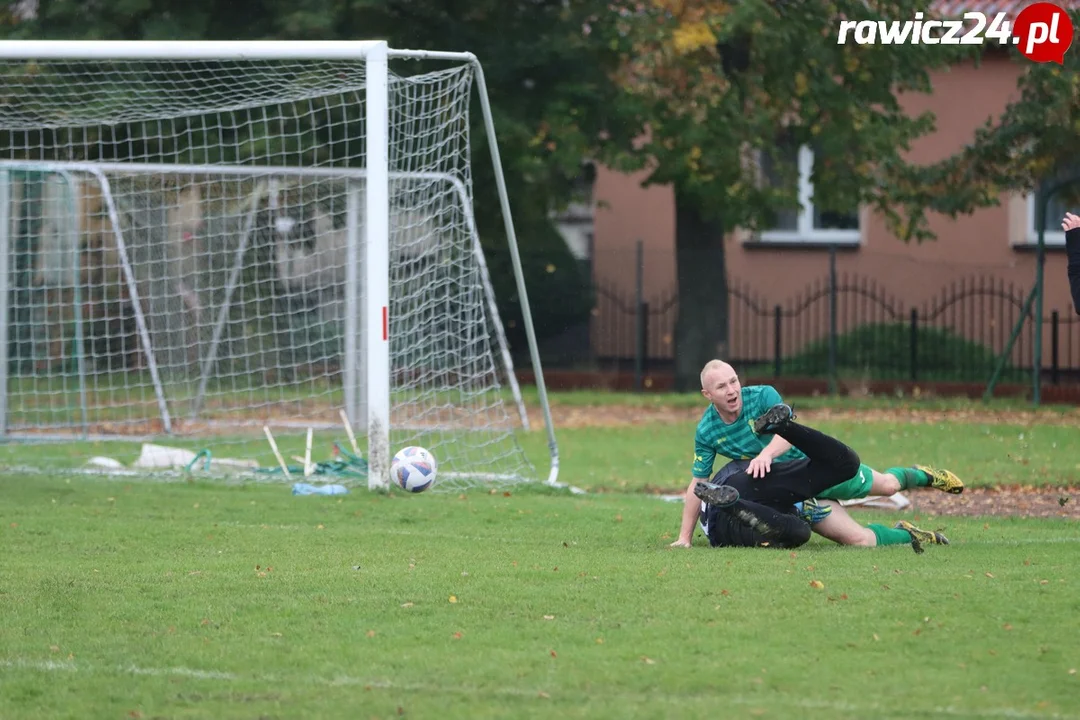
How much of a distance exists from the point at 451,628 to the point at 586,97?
1441 cm

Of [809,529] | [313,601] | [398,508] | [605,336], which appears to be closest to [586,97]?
[605,336]

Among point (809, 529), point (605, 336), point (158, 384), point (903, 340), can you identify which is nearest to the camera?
point (809, 529)

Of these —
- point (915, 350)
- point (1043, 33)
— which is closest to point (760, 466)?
point (1043, 33)

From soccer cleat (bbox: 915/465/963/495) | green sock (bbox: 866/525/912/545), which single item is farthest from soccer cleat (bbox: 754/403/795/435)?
soccer cleat (bbox: 915/465/963/495)

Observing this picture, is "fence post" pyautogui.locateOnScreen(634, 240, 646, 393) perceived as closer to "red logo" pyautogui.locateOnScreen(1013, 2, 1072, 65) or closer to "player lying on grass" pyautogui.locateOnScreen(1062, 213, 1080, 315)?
"red logo" pyautogui.locateOnScreen(1013, 2, 1072, 65)

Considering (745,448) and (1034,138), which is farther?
(1034,138)

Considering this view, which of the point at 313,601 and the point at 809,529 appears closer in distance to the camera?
the point at 313,601

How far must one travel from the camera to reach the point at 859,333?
21797 mm

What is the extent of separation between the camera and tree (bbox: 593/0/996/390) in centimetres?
1789

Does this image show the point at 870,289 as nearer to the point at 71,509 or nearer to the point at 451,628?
the point at 71,509

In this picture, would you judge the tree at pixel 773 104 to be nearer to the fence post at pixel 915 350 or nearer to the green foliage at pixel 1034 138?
the green foliage at pixel 1034 138

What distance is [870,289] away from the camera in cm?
2298

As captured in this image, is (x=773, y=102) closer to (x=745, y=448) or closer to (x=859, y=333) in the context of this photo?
(x=859, y=333)

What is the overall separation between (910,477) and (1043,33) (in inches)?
454
